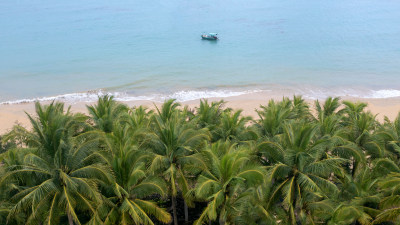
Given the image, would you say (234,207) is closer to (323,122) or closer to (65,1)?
(323,122)

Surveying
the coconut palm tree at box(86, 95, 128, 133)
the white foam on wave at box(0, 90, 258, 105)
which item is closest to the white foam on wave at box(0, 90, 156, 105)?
the white foam on wave at box(0, 90, 258, 105)

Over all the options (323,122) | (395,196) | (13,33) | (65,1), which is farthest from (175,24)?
(395,196)

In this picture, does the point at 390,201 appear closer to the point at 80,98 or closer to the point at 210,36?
the point at 80,98

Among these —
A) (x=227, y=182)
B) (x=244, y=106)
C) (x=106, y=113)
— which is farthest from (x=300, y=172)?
(x=244, y=106)

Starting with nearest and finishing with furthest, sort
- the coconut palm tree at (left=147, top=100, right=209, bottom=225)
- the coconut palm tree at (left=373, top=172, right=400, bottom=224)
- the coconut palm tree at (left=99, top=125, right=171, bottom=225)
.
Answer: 1. the coconut palm tree at (left=373, top=172, right=400, bottom=224)
2. the coconut palm tree at (left=99, top=125, right=171, bottom=225)
3. the coconut palm tree at (left=147, top=100, right=209, bottom=225)

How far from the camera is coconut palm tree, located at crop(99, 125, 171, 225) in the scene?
12570mm

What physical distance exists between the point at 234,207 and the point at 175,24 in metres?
64.3

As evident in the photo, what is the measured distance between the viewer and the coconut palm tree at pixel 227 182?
1288 centimetres

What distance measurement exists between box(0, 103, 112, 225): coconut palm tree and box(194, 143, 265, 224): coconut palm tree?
3959 mm

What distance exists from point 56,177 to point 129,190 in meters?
2.75

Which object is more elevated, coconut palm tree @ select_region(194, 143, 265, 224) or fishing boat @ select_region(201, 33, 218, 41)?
fishing boat @ select_region(201, 33, 218, 41)

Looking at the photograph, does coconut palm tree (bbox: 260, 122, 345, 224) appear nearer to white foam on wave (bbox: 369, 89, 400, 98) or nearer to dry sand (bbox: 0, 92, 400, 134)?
dry sand (bbox: 0, 92, 400, 134)

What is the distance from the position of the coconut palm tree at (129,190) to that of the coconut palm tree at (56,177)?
0.58 metres

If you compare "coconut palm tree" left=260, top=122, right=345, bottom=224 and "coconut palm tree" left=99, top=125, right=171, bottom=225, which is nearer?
"coconut palm tree" left=99, top=125, right=171, bottom=225
